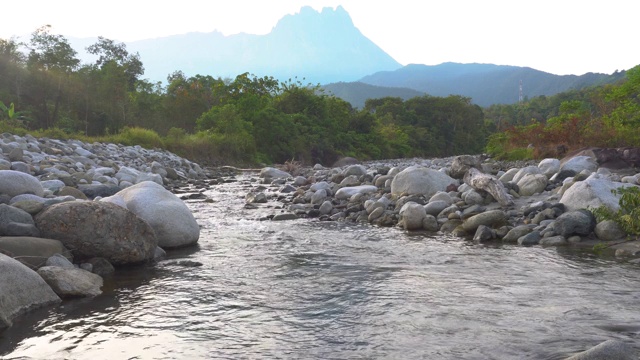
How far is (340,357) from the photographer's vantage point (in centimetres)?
412

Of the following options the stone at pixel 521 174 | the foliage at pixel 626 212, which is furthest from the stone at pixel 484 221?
the stone at pixel 521 174

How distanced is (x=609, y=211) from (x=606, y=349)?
571cm

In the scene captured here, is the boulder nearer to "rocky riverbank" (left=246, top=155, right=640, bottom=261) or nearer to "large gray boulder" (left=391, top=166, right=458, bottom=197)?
"rocky riverbank" (left=246, top=155, right=640, bottom=261)

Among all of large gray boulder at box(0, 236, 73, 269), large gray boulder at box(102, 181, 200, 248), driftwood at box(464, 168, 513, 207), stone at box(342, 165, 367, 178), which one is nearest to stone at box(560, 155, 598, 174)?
driftwood at box(464, 168, 513, 207)

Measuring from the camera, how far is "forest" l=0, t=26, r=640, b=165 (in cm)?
2477

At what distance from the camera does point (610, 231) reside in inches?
324

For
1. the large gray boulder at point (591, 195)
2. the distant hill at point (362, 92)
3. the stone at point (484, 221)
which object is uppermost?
the distant hill at point (362, 92)

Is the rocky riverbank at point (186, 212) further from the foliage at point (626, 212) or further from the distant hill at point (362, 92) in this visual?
the distant hill at point (362, 92)

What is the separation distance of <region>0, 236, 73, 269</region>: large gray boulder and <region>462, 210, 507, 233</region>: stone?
6.87m

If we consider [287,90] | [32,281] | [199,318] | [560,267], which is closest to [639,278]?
[560,267]

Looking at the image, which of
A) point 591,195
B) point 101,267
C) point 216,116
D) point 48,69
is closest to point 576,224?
point 591,195

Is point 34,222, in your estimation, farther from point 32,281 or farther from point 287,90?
point 287,90

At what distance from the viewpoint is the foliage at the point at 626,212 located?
7.89 meters

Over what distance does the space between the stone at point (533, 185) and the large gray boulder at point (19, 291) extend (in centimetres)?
985
